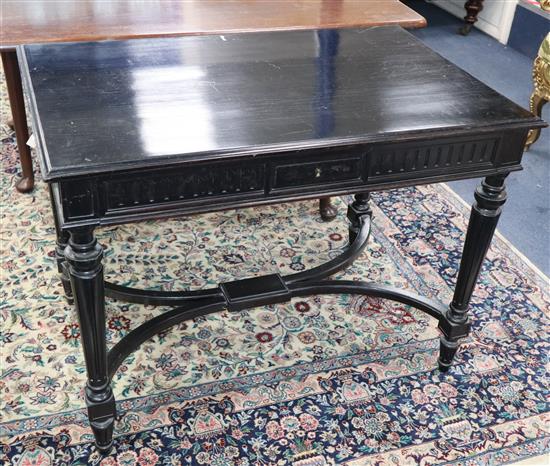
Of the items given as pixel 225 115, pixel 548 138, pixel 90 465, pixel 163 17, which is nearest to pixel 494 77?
pixel 548 138

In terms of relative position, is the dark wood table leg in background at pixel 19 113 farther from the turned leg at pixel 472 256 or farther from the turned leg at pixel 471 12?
the turned leg at pixel 471 12

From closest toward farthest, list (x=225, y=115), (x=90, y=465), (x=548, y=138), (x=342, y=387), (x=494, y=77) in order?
(x=225, y=115) < (x=90, y=465) < (x=342, y=387) < (x=548, y=138) < (x=494, y=77)

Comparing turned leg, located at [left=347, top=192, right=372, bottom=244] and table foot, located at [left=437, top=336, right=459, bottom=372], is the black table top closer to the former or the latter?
turned leg, located at [left=347, top=192, right=372, bottom=244]

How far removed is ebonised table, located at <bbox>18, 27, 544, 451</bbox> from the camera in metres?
1.43

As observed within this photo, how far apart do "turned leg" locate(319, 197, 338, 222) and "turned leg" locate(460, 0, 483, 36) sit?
2.39 meters

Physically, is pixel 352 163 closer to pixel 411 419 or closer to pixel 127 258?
pixel 411 419

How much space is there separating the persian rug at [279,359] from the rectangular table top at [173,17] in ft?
2.30

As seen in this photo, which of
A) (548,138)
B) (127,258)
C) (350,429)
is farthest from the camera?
(548,138)

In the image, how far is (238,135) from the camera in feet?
4.88

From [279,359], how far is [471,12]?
319 centimetres

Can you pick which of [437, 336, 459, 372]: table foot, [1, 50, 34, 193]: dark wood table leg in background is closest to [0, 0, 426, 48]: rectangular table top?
[1, 50, 34, 193]: dark wood table leg in background

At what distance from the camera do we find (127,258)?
243cm

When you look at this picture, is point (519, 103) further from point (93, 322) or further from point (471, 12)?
point (93, 322)

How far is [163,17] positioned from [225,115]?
3.39 feet
